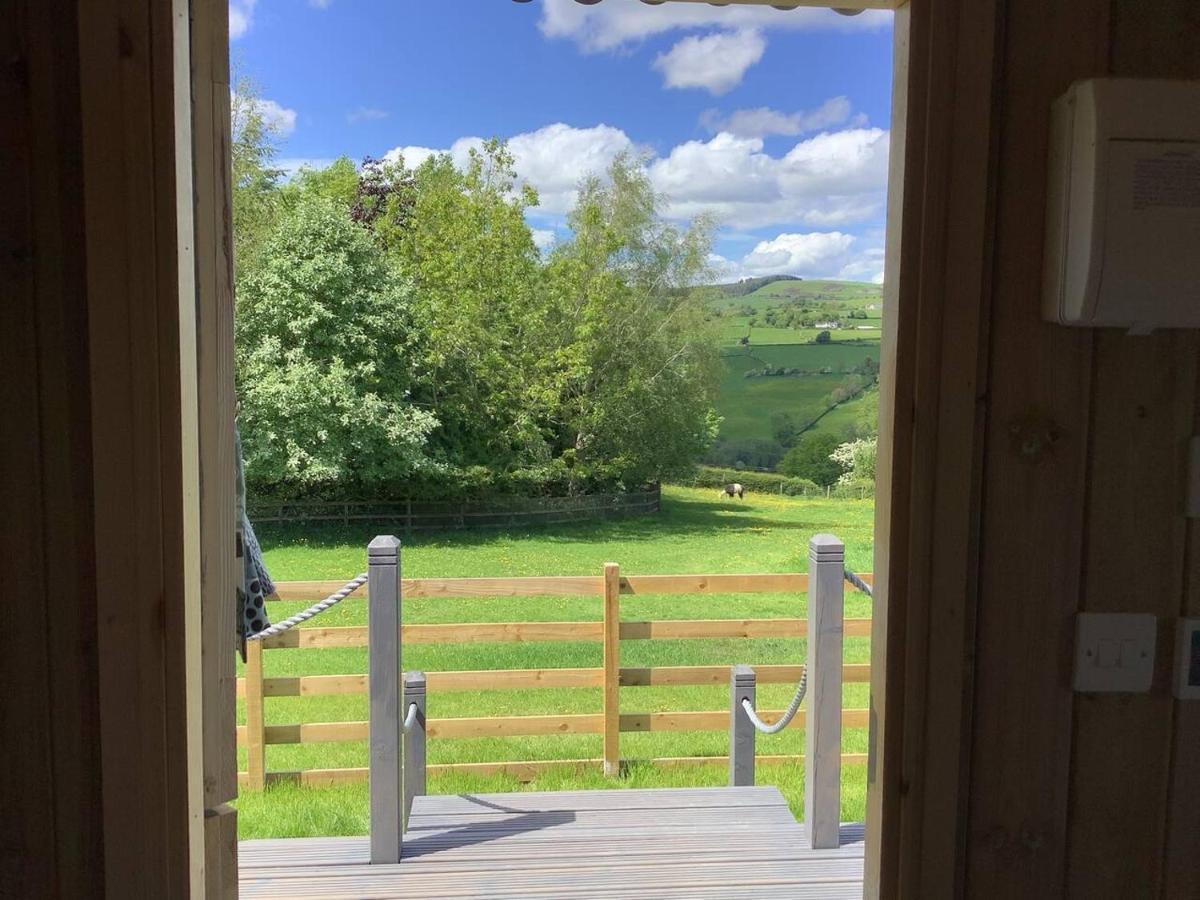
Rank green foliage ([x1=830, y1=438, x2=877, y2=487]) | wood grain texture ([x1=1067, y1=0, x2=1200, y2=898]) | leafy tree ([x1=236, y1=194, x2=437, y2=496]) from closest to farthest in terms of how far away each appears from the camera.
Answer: wood grain texture ([x1=1067, y1=0, x2=1200, y2=898])
leafy tree ([x1=236, y1=194, x2=437, y2=496])
green foliage ([x1=830, y1=438, x2=877, y2=487])

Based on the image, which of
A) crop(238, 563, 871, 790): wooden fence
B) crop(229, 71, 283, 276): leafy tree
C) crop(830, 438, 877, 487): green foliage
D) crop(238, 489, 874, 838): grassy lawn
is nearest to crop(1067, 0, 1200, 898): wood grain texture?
crop(238, 563, 871, 790): wooden fence

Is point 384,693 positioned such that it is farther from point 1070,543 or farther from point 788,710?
point 1070,543

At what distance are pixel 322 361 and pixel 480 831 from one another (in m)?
9.54

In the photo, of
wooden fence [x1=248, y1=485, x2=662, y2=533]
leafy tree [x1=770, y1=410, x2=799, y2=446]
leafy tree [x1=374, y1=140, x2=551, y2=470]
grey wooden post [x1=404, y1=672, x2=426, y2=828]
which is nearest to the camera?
grey wooden post [x1=404, y1=672, x2=426, y2=828]

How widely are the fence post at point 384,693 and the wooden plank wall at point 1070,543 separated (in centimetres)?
180

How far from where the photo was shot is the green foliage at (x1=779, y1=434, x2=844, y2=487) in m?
13.1

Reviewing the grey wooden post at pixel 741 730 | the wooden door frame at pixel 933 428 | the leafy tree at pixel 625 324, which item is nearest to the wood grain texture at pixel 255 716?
the grey wooden post at pixel 741 730

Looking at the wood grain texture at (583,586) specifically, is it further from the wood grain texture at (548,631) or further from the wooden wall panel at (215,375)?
the wooden wall panel at (215,375)

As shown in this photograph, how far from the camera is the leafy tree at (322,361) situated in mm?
11383

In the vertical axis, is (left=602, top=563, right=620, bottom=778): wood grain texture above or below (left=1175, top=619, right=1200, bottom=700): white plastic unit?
below

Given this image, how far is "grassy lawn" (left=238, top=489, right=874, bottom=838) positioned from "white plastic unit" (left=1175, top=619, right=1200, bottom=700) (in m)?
3.60

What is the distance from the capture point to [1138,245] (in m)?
0.94

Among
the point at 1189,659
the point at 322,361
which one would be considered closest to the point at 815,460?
the point at 322,361

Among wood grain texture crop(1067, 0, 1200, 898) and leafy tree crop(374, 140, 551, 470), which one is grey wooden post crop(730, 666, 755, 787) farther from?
leafy tree crop(374, 140, 551, 470)
